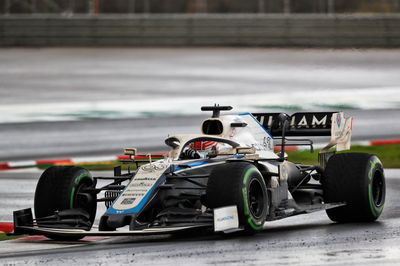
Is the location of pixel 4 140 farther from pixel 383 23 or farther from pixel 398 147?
pixel 383 23

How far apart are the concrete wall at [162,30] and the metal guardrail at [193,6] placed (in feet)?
2.09

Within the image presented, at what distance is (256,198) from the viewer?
11.4 m

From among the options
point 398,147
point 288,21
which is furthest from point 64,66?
point 398,147

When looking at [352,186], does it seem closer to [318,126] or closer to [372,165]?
[372,165]

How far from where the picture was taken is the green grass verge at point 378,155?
65.3ft

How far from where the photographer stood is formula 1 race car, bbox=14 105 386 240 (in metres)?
10.9

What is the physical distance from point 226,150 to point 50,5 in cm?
2900

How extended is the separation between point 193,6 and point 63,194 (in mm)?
A: 29090

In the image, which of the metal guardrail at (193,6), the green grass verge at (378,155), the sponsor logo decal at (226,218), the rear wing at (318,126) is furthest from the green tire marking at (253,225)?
the metal guardrail at (193,6)

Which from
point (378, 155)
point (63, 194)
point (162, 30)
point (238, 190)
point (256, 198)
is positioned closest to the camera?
point (238, 190)

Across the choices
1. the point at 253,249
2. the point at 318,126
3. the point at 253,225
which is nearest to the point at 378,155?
the point at 318,126

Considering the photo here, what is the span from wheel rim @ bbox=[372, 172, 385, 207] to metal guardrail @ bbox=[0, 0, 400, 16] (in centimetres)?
2558

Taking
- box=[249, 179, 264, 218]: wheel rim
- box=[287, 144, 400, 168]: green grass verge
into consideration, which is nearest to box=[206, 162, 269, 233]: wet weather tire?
box=[249, 179, 264, 218]: wheel rim

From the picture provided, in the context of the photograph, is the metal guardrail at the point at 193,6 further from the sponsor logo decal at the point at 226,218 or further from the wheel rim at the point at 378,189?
the sponsor logo decal at the point at 226,218
